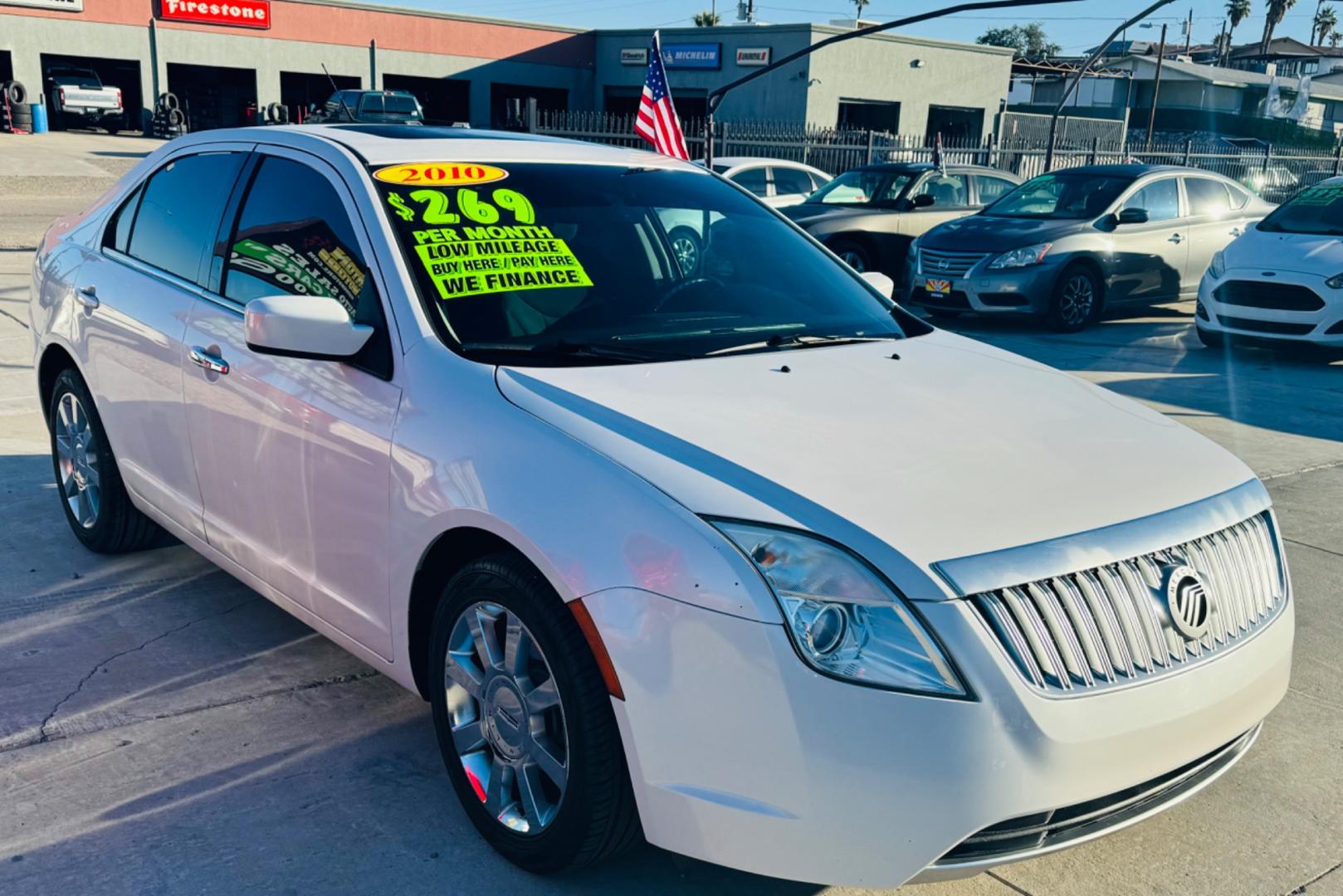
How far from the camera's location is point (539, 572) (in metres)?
2.71

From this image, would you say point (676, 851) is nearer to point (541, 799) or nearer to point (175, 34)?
point (541, 799)

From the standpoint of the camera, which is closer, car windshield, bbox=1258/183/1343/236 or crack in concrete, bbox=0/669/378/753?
crack in concrete, bbox=0/669/378/753

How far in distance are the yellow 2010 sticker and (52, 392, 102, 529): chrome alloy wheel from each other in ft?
6.39

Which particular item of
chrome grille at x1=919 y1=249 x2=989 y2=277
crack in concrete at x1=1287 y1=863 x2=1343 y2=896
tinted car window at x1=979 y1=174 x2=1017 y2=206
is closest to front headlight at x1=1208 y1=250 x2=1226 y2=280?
chrome grille at x1=919 y1=249 x2=989 y2=277

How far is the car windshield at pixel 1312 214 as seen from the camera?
1105 centimetres

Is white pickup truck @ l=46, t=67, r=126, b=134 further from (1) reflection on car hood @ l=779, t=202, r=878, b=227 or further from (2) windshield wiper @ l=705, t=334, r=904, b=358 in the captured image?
(2) windshield wiper @ l=705, t=334, r=904, b=358

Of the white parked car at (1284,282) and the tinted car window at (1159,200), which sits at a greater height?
the tinted car window at (1159,200)

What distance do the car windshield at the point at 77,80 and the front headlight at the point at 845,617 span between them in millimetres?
42344

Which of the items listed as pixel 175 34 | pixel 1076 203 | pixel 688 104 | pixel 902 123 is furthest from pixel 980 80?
pixel 1076 203

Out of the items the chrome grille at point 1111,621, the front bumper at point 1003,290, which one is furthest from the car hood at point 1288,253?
the chrome grille at point 1111,621

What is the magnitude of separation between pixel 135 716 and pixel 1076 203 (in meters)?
11.5

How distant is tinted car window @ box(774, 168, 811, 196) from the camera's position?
17062mm

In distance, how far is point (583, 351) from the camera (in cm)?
330

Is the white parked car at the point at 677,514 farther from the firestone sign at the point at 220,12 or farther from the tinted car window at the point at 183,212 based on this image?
the firestone sign at the point at 220,12
